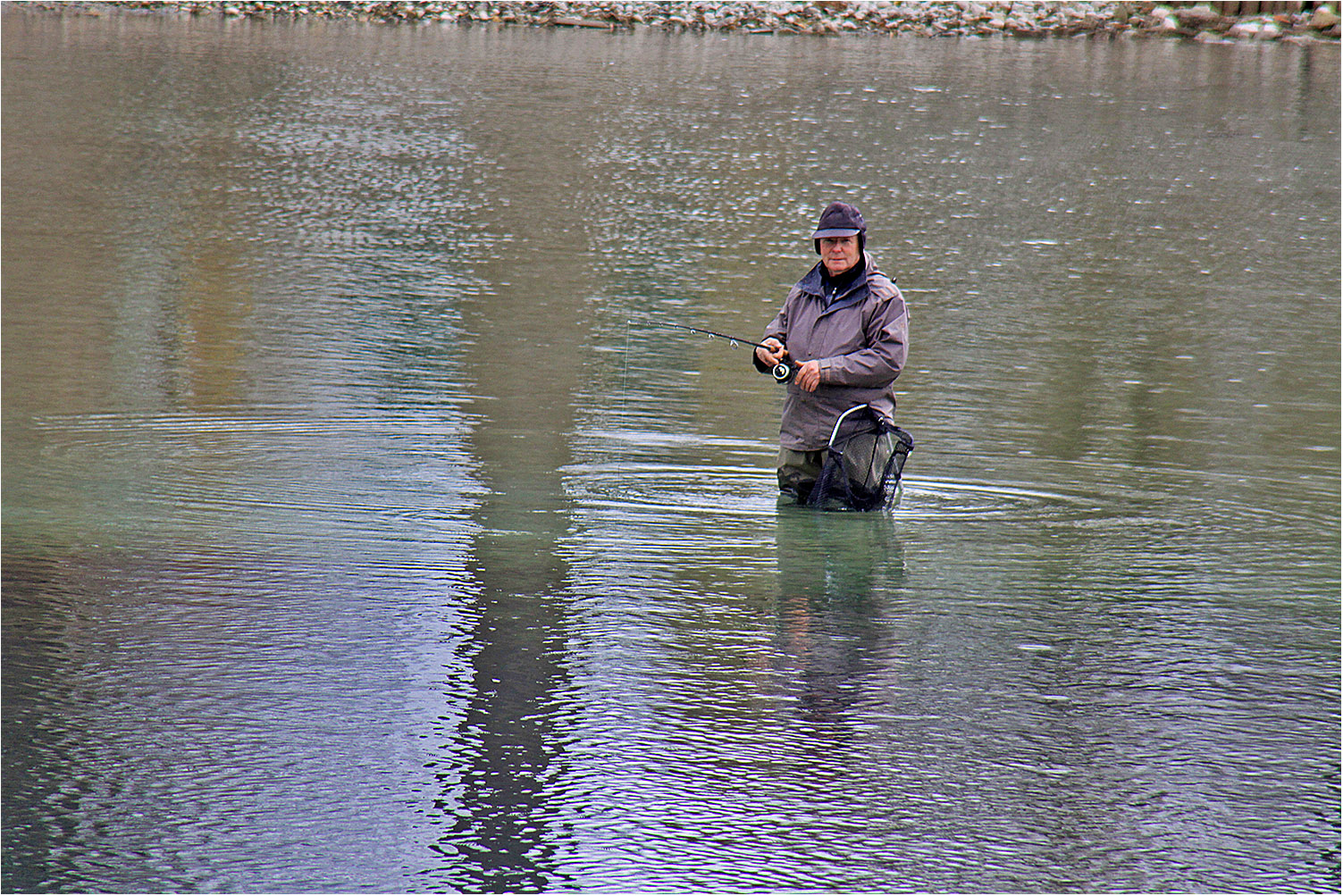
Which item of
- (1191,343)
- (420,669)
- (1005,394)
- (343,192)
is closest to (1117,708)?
(420,669)

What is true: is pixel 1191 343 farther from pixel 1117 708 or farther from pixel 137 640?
pixel 137 640

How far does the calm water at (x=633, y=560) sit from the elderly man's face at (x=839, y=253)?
3.57 ft

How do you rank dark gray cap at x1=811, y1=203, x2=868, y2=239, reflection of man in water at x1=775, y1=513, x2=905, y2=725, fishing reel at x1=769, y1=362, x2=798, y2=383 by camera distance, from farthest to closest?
fishing reel at x1=769, y1=362, x2=798, y2=383 → dark gray cap at x1=811, y1=203, x2=868, y2=239 → reflection of man in water at x1=775, y1=513, x2=905, y2=725

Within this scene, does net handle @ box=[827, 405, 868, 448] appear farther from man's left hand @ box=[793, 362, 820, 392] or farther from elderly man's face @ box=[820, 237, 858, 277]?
elderly man's face @ box=[820, 237, 858, 277]

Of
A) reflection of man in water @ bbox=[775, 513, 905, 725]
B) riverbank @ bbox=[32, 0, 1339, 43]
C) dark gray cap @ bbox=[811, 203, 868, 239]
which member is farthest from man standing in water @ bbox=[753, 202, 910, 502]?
riverbank @ bbox=[32, 0, 1339, 43]

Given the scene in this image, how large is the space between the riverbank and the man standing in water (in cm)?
3746

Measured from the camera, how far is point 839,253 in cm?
698

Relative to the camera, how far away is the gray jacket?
6973 mm

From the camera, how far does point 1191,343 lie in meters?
11.5

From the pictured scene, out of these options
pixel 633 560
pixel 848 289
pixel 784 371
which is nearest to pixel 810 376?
pixel 784 371

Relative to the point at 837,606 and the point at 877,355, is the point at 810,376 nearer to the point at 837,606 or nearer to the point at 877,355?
the point at 877,355

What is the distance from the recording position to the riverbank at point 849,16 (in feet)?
143

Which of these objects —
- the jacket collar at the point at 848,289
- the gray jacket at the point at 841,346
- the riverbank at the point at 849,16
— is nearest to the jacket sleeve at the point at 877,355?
the gray jacket at the point at 841,346

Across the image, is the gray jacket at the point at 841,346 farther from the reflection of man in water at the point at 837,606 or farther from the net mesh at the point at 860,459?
the reflection of man in water at the point at 837,606
